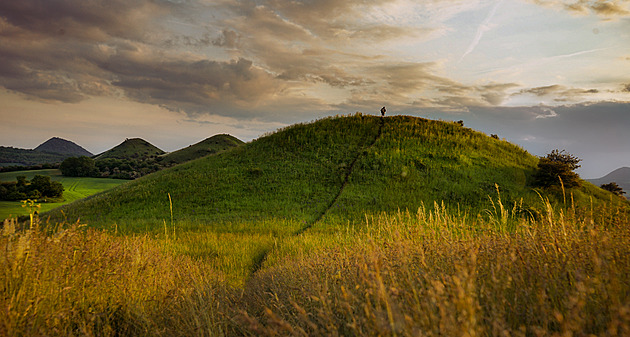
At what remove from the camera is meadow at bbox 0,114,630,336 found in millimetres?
2502

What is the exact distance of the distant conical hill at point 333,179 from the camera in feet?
51.6

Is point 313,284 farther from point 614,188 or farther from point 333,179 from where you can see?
point 614,188

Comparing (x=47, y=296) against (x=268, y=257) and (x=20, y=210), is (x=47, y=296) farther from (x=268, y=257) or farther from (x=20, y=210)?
(x=20, y=210)

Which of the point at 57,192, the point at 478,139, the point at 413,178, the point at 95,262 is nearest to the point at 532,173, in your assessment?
the point at 478,139

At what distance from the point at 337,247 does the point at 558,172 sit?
17.8m

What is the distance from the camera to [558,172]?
18.2 m

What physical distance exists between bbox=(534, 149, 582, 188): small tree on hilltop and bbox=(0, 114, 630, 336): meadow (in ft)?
2.61

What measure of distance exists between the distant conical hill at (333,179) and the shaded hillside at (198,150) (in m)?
52.8

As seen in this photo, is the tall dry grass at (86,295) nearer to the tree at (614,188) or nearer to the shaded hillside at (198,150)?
the tree at (614,188)

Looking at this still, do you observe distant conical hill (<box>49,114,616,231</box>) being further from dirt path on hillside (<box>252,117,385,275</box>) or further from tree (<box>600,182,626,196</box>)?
tree (<box>600,182,626,196</box>)

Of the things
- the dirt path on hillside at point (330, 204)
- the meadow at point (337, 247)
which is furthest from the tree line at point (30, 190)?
the dirt path on hillside at point (330, 204)

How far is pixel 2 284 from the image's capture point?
3557mm

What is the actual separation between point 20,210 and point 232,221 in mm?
23323

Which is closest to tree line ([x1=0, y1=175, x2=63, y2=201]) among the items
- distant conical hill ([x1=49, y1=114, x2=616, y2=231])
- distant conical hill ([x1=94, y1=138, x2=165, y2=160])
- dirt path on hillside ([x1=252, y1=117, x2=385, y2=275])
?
distant conical hill ([x1=49, y1=114, x2=616, y2=231])
